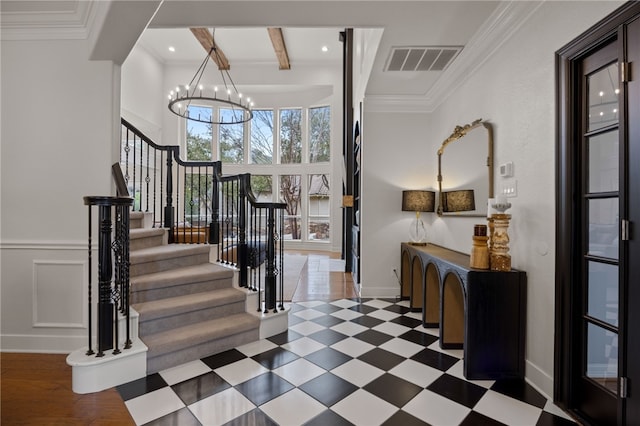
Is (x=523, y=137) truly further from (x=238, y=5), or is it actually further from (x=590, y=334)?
(x=238, y=5)

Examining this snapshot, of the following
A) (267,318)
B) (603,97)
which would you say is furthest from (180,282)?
(603,97)

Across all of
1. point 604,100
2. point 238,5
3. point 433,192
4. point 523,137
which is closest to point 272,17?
point 238,5

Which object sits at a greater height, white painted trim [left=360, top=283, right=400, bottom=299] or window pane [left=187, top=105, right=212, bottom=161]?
window pane [left=187, top=105, right=212, bottom=161]

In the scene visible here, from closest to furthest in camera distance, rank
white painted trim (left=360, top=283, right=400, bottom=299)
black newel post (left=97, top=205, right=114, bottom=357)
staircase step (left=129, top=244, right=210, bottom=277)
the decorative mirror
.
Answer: black newel post (left=97, top=205, right=114, bottom=357)
the decorative mirror
staircase step (left=129, top=244, right=210, bottom=277)
white painted trim (left=360, top=283, right=400, bottom=299)

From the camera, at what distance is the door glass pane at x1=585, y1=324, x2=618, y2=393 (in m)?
1.67

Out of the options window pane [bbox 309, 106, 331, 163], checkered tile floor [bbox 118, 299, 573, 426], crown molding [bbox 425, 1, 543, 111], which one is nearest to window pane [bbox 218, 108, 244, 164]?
window pane [bbox 309, 106, 331, 163]

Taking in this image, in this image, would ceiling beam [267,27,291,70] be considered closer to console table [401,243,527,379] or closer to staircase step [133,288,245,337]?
staircase step [133,288,245,337]

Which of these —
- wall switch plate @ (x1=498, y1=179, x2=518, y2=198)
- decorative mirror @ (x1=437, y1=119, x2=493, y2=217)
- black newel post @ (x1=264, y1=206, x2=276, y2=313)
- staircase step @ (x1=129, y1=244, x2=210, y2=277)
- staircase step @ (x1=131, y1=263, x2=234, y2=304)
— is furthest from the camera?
black newel post @ (x1=264, y1=206, x2=276, y2=313)

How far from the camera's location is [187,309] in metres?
2.70

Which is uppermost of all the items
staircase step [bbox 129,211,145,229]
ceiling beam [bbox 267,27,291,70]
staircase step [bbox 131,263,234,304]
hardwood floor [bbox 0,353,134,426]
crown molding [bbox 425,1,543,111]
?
ceiling beam [bbox 267,27,291,70]

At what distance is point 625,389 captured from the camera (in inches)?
59.9

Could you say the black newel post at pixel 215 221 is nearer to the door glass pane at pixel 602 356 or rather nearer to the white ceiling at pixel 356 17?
the white ceiling at pixel 356 17

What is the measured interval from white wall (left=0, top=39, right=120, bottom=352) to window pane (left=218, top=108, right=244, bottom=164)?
7383 mm

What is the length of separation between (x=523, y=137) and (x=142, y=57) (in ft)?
29.5
